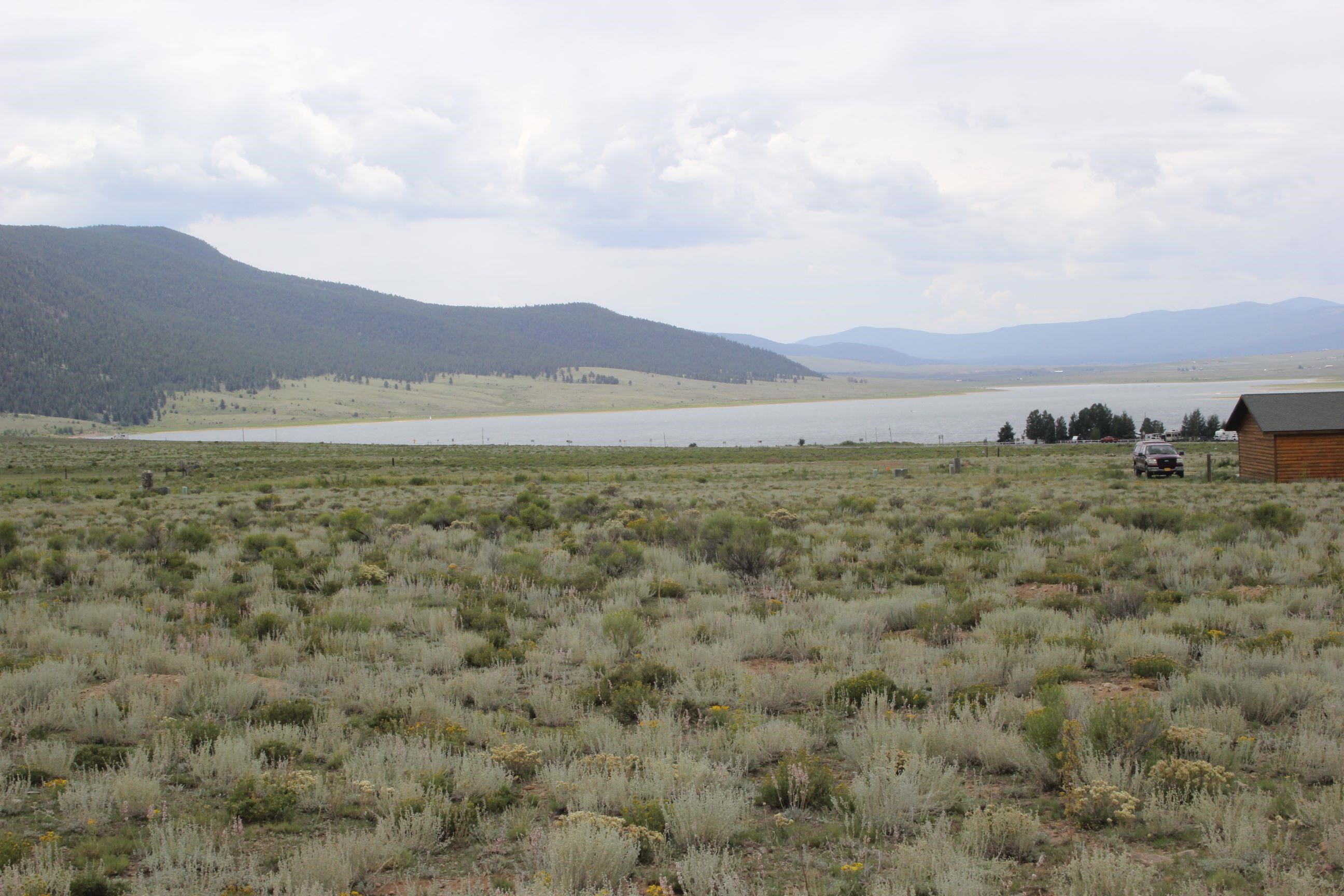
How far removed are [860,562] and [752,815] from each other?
840cm

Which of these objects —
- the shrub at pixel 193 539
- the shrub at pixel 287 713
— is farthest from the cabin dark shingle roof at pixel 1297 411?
the shrub at pixel 287 713

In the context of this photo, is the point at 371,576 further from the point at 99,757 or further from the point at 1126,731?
the point at 1126,731

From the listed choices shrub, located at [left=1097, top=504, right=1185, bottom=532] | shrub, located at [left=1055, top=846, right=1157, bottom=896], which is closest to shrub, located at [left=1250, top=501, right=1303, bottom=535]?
shrub, located at [left=1097, top=504, right=1185, bottom=532]

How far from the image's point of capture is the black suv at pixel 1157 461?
Result: 3253 centimetres

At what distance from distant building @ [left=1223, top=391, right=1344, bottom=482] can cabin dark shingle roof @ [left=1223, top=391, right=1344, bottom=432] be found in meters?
0.02

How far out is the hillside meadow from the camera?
436 cm

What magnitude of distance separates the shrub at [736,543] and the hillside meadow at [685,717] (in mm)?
70

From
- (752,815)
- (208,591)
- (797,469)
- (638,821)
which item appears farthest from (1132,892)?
(797,469)

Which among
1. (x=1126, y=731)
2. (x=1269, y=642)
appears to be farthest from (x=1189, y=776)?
(x=1269, y=642)

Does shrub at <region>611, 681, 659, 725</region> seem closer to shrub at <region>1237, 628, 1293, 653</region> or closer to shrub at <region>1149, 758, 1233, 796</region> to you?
shrub at <region>1149, 758, 1233, 796</region>

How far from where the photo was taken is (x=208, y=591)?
436 inches

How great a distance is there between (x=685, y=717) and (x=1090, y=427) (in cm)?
9942

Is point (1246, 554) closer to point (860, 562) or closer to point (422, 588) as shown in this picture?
point (860, 562)

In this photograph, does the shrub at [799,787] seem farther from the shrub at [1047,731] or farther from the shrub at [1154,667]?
the shrub at [1154,667]
